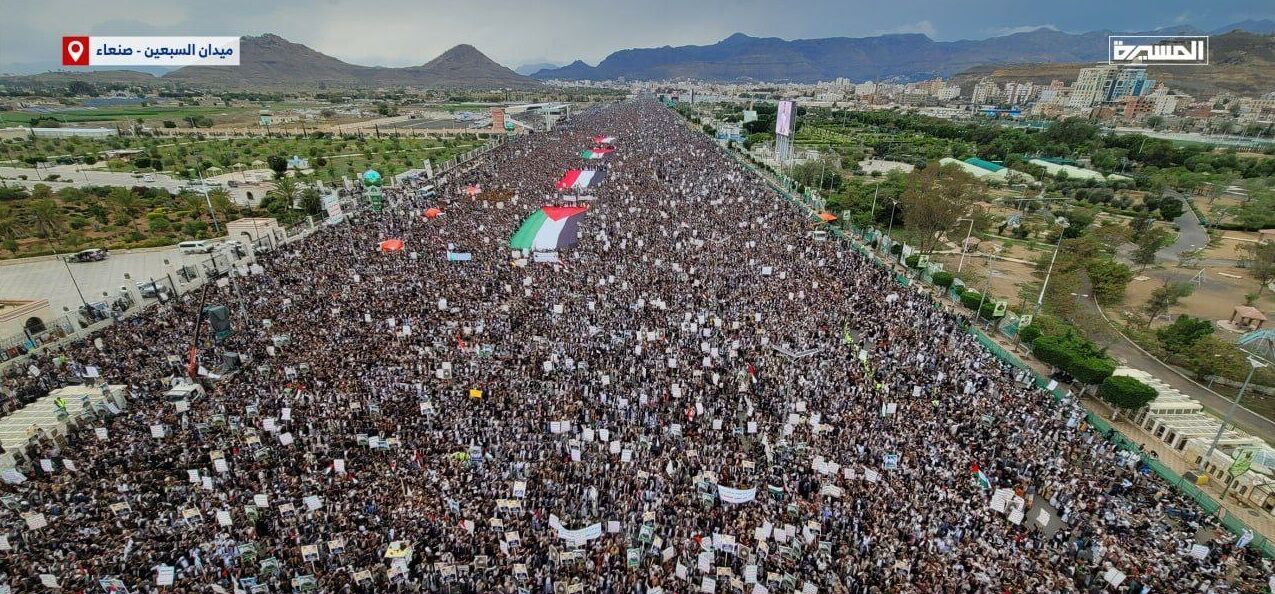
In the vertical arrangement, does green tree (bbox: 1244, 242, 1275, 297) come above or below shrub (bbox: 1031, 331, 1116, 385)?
above

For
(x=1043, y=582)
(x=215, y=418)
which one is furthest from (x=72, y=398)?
(x=1043, y=582)

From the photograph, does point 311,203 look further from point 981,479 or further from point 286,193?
point 981,479

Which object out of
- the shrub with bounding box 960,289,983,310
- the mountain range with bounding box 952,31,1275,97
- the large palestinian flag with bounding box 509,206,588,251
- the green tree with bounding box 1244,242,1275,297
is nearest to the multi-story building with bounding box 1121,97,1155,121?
the mountain range with bounding box 952,31,1275,97

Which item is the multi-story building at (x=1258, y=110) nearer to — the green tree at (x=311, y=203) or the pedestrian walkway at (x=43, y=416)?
the green tree at (x=311, y=203)

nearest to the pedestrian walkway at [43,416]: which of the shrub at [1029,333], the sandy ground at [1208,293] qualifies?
the shrub at [1029,333]

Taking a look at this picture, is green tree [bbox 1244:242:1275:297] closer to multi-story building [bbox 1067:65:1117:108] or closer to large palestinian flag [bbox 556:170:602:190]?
large palestinian flag [bbox 556:170:602:190]

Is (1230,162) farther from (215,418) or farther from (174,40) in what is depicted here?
(174,40)

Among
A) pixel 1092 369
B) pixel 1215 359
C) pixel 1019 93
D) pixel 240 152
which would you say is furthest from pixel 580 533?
pixel 1019 93
